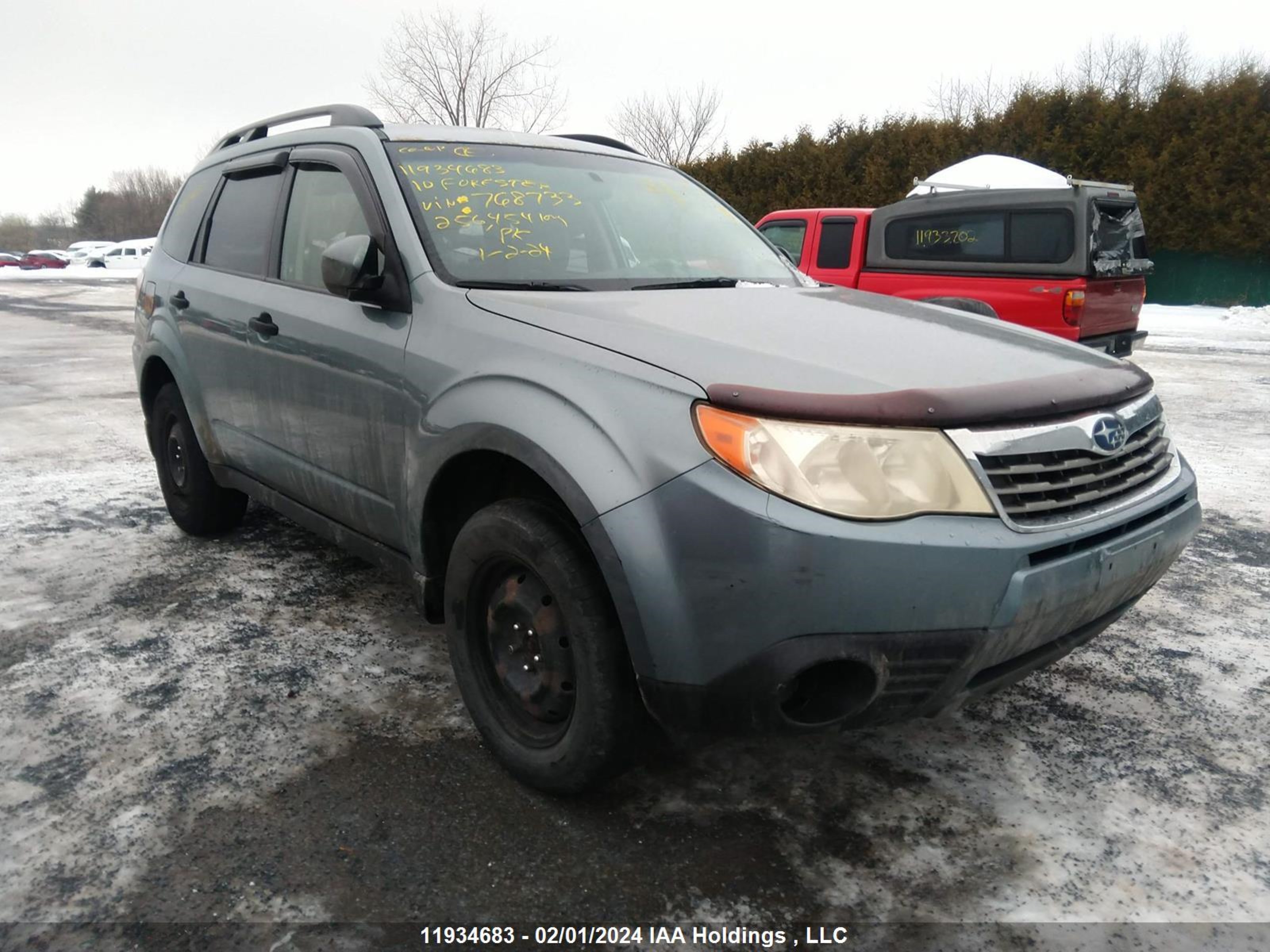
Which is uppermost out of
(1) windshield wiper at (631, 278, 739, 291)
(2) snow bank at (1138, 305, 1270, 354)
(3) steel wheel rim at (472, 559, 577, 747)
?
(1) windshield wiper at (631, 278, 739, 291)

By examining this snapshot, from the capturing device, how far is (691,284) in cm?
→ 304

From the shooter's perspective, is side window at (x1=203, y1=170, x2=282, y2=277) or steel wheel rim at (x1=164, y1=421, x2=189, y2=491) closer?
side window at (x1=203, y1=170, x2=282, y2=277)

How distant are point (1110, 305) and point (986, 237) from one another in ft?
4.42

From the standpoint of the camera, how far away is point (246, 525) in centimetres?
484

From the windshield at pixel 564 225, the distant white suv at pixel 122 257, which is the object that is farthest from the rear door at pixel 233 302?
the distant white suv at pixel 122 257

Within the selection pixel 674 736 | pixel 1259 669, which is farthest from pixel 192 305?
pixel 1259 669

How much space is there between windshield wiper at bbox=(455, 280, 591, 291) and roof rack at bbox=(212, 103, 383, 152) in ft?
3.15

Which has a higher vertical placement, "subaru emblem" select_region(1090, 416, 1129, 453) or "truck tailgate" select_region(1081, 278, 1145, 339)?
"subaru emblem" select_region(1090, 416, 1129, 453)

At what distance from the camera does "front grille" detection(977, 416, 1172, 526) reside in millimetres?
2012

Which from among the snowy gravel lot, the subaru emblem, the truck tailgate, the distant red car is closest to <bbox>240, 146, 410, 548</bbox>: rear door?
the snowy gravel lot

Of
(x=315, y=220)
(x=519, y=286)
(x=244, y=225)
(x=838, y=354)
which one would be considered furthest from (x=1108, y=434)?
(x=244, y=225)

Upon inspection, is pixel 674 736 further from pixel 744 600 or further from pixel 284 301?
pixel 284 301

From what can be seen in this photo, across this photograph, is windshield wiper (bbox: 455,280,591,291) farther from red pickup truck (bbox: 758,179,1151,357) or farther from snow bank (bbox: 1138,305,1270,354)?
snow bank (bbox: 1138,305,1270,354)

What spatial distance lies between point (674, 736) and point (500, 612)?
63cm
